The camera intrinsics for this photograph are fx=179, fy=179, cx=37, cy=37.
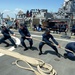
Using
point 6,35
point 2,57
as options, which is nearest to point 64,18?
point 6,35

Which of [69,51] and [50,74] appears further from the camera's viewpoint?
[69,51]

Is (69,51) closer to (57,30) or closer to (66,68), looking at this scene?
(66,68)

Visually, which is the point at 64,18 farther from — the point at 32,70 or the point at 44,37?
the point at 32,70

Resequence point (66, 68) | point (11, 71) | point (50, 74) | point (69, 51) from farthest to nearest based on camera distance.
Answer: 1. point (69, 51)
2. point (66, 68)
3. point (11, 71)
4. point (50, 74)

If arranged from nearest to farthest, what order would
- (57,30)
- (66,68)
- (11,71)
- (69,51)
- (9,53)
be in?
(11,71), (66,68), (69,51), (9,53), (57,30)

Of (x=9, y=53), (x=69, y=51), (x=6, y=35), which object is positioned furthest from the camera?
(x=6, y=35)

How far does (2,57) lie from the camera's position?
33.9ft

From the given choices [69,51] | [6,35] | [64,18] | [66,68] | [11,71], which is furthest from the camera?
[64,18]

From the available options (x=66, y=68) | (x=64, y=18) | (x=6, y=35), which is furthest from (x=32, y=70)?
(x=64, y=18)

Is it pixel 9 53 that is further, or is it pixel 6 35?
pixel 6 35

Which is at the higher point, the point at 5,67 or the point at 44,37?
the point at 44,37

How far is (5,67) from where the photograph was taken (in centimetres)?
864

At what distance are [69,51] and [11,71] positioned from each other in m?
3.74

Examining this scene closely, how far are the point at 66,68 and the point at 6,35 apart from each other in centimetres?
580
